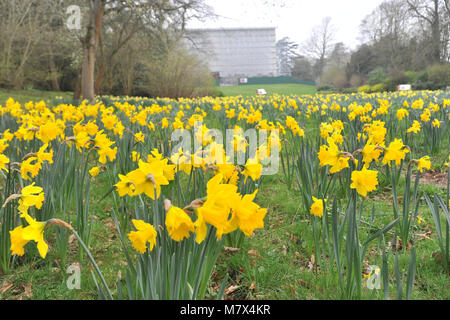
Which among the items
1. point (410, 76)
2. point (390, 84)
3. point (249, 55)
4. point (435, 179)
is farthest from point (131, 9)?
point (249, 55)

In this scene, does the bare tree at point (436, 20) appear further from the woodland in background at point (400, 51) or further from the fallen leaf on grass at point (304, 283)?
the fallen leaf on grass at point (304, 283)

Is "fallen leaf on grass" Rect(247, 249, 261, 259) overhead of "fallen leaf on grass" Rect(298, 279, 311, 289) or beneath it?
overhead

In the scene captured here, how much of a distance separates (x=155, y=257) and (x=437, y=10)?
105 feet

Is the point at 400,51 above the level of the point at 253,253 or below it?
above

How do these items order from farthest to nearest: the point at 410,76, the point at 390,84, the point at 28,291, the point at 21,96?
the point at 390,84 → the point at 410,76 → the point at 21,96 → the point at 28,291

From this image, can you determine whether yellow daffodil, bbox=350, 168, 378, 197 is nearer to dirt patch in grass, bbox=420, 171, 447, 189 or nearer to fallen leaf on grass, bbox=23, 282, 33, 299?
fallen leaf on grass, bbox=23, 282, 33, 299

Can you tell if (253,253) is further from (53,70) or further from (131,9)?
(53,70)

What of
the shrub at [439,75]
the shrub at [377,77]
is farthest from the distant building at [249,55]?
the shrub at [439,75]

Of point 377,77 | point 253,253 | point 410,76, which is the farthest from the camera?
point 377,77

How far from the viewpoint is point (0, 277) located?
5.50ft

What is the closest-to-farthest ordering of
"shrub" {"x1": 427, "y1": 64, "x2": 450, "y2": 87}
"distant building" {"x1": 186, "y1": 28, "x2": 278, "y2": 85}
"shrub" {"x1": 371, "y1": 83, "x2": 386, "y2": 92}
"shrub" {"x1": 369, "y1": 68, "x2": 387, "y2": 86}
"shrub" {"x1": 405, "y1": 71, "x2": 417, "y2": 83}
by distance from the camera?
"shrub" {"x1": 427, "y1": 64, "x2": 450, "y2": 87}
"shrub" {"x1": 405, "y1": 71, "x2": 417, "y2": 83}
"shrub" {"x1": 371, "y1": 83, "x2": 386, "y2": 92}
"shrub" {"x1": 369, "y1": 68, "x2": 387, "y2": 86}
"distant building" {"x1": 186, "y1": 28, "x2": 278, "y2": 85}

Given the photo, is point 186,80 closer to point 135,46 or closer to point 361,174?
point 135,46

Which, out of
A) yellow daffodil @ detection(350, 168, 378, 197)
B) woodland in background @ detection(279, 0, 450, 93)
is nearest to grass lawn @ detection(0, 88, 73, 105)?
yellow daffodil @ detection(350, 168, 378, 197)

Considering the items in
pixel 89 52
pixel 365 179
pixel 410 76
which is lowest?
pixel 365 179
